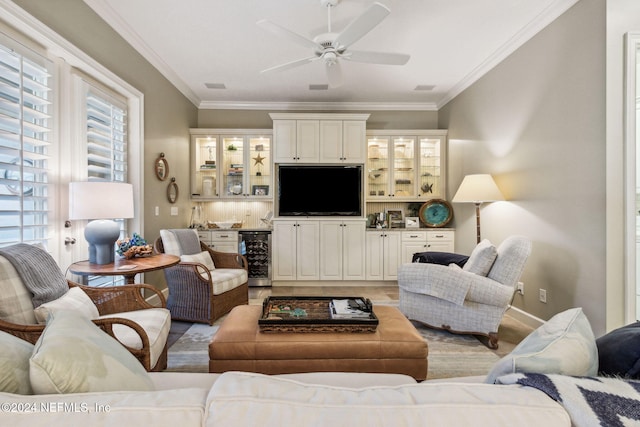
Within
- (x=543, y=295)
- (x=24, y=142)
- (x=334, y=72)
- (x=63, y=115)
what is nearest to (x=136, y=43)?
(x=63, y=115)

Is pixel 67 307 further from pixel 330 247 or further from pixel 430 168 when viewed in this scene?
pixel 430 168

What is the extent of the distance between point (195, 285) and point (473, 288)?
249cm

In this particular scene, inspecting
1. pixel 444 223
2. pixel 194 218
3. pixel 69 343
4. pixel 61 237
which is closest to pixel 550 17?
pixel 444 223

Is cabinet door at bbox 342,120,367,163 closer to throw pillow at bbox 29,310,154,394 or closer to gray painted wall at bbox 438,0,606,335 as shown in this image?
gray painted wall at bbox 438,0,606,335

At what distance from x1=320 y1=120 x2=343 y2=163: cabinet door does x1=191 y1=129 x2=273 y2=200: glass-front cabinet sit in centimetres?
86

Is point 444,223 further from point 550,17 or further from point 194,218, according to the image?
point 194,218

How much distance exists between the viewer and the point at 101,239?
2.41 m

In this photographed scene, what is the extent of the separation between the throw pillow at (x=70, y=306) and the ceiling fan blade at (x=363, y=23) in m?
2.42

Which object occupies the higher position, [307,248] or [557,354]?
[557,354]

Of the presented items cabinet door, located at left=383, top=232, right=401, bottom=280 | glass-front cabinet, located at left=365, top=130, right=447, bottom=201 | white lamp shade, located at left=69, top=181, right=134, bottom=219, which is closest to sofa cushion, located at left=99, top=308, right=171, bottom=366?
white lamp shade, located at left=69, top=181, right=134, bottom=219

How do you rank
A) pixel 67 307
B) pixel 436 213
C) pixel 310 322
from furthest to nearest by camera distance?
1. pixel 436 213
2. pixel 310 322
3. pixel 67 307

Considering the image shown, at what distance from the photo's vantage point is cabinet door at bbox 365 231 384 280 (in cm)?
471

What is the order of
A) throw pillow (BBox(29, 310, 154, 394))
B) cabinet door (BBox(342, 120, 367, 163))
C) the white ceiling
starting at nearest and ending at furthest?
throw pillow (BBox(29, 310, 154, 394)), the white ceiling, cabinet door (BBox(342, 120, 367, 163))

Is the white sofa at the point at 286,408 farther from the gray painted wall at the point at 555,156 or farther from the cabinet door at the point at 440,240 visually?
the cabinet door at the point at 440,240
